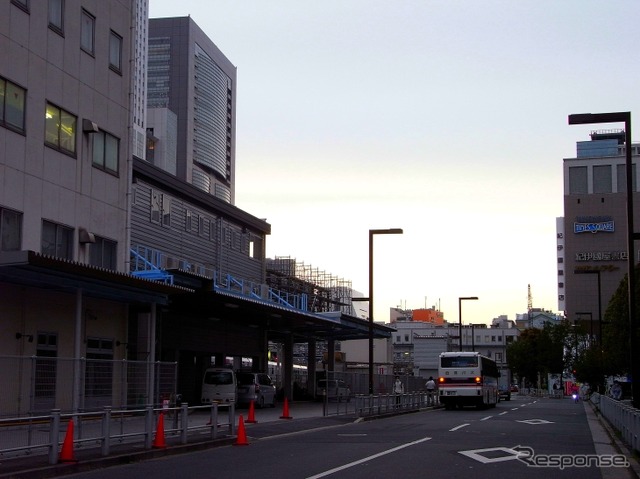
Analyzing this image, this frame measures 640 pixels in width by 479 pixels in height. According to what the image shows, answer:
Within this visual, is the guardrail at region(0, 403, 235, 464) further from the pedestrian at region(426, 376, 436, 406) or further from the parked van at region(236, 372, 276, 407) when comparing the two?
the pedestrian at region(426, 376, 436, 406)

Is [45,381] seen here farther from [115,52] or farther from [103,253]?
[115,52]

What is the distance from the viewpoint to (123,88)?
31734 millimetres

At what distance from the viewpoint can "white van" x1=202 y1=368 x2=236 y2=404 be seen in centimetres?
4047

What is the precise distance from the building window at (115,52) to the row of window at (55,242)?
6262 mm

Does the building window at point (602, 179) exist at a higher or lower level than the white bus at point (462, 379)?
higher

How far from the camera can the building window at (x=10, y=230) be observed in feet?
82.0

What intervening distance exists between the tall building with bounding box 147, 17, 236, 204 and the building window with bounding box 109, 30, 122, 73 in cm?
11629

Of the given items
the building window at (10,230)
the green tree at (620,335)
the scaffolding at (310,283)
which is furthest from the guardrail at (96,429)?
the scaffolding at (310,283)

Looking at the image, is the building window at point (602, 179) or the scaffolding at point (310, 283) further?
the building window at point (602, 179)

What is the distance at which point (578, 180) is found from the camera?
12412cm

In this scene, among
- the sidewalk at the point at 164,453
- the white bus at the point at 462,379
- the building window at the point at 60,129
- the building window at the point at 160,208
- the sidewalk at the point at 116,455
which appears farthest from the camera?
the white bus at the point at 462,379

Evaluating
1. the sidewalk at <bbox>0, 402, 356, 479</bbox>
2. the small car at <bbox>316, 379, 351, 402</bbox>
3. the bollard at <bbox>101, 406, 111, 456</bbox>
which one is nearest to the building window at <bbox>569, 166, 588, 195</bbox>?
the small car at <bbox>316, 379, 351, 402</bbox>

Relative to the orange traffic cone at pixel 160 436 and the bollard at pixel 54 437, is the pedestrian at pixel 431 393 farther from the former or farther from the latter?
the bollard at pixel 54 437

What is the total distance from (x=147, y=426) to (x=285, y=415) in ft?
48.7
